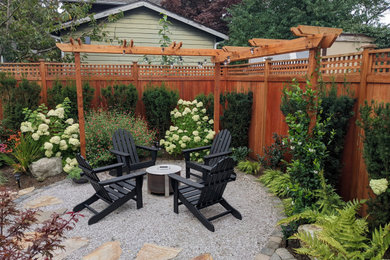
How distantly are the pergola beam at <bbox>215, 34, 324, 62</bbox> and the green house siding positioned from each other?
4.60 meters

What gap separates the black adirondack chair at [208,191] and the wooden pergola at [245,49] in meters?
1.52

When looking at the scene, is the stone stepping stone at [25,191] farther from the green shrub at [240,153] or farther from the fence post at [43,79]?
the green shrub at [240,153]

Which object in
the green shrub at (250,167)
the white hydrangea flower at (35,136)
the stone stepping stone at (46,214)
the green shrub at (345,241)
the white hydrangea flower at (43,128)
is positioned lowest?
the stone stepping stone at (46,214)

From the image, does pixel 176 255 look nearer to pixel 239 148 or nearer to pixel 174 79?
pixel 239 148

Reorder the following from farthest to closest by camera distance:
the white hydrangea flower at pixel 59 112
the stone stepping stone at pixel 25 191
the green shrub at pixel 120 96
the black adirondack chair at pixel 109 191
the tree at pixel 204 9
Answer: the tree at pixel 204 9 < the green shrub at pixel 120 96 < the white hydrangea flower at pixel 59 112 < the stone stepping stone at pixel 25 191 < the black adirondack chair at pixel 109 191

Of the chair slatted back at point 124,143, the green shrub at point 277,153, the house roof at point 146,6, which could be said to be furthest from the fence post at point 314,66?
the house roof at point 146,6

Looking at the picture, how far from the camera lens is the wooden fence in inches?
134

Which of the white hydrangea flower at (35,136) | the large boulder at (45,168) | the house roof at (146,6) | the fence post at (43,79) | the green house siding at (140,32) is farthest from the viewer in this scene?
the green house siding at (140,32)

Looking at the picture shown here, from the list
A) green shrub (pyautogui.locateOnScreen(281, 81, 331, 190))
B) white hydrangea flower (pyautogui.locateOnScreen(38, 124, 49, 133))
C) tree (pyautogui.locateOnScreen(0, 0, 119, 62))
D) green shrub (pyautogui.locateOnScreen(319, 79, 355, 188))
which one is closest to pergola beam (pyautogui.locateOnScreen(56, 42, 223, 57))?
white hydrangea flower (pyautogui.locateOnScreen(38, 124, 49, 133))

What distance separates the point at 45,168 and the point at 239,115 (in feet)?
12.6

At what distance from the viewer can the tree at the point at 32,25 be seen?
779 centimetres

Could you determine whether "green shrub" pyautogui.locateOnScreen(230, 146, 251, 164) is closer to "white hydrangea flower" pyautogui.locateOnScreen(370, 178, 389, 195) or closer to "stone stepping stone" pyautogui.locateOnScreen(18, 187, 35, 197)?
"white hydrangea flower" pyautogui.locateOnScreen(370, 178, 389, 195)

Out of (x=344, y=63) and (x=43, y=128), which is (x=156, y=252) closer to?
(x=344, y=63)

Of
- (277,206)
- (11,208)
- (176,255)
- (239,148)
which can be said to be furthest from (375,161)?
(239,148)
